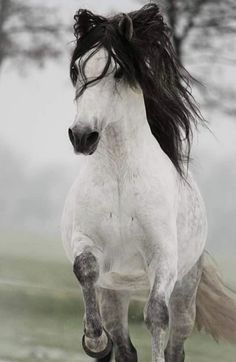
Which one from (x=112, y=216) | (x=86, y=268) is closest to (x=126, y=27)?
(x=112, y=216)

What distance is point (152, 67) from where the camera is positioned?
418 centimetres

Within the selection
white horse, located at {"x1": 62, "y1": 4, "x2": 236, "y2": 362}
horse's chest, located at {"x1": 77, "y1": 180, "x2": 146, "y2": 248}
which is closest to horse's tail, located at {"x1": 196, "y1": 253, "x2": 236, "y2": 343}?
white horse, located at {"x1": 62, "y1": 4, "x2": 236, "y2": 362}

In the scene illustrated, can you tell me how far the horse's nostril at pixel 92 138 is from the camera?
3.67 m

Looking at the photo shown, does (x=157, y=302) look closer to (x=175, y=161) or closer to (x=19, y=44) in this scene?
(x=175, y=161)

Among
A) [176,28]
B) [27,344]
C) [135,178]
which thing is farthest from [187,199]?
[176,28]

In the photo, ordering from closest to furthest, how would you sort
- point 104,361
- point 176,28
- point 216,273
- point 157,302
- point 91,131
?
1. point 91,131
2. point 157,302
3. point 104,361
4. point 216,273
5. point 176,28

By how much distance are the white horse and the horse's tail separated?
1122mm

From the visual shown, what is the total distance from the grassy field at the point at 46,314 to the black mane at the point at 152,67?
301cm

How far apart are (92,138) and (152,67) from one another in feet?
2.21

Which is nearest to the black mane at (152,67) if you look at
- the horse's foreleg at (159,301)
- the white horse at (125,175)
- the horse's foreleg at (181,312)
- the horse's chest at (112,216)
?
the white horse at (125,175)

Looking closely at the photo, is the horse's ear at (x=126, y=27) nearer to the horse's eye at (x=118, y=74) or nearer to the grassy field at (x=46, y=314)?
the horse's eye at (x=118, y=74)

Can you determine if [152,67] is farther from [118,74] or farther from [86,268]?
[86,268]

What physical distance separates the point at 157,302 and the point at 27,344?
410 cm

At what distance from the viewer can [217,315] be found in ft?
18.7
